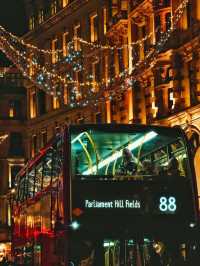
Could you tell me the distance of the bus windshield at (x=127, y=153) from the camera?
17.0 metres

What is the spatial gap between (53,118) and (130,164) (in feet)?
142

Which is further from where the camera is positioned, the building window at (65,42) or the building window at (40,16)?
the building window at (40,16)

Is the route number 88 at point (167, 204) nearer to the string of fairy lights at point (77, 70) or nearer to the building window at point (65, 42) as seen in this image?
the string of fairy lights at point (77, 70)

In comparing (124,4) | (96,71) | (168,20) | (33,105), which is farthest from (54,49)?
(168,20)

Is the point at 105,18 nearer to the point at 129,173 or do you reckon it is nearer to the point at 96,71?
the point at 96,71

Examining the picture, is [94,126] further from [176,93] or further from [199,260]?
[176,93]

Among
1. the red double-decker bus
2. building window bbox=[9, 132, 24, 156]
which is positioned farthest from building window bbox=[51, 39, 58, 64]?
the red double-decker bus

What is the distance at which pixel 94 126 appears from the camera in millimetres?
17484

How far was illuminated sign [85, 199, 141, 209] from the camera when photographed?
16656 millimetres

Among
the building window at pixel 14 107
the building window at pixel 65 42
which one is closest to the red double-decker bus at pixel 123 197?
the building window at pixel 65 42

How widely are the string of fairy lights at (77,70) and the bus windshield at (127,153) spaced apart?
69.2ft

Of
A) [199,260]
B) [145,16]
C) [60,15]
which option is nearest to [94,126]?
[199,260]

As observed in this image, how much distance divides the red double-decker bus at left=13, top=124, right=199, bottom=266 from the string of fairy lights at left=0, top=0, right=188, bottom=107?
21.3m

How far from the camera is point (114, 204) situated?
16.7 metres
